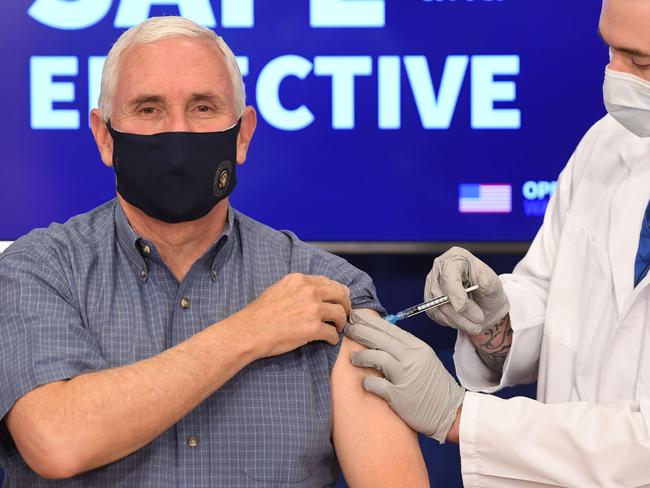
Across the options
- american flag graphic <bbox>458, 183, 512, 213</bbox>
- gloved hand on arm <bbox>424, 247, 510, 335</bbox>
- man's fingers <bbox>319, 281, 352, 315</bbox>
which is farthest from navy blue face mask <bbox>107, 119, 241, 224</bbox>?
american flag graphic <bbox>458, 183, 512, 213</bbox>

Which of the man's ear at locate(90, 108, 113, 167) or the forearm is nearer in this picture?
the forearm

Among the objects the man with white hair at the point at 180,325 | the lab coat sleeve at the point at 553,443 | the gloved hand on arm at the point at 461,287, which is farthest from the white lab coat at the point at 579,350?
the man with white hair at the point at 180,325

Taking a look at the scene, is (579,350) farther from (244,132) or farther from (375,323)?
(244,132)

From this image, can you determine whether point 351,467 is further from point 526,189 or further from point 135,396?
point 526,189

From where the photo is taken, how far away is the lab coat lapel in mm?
2043

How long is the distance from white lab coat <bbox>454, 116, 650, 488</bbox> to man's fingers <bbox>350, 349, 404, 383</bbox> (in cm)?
19

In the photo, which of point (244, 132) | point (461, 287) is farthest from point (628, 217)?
point (244, 132)

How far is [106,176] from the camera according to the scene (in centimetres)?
282

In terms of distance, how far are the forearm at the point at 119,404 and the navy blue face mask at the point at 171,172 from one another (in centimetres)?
27

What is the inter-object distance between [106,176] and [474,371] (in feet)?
→ 3.95

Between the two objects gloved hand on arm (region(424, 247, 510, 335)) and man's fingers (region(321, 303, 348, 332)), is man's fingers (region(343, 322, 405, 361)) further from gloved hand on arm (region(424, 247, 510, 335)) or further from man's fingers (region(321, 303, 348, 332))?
gloved hand on arm (region(424, 247, 510, 335))

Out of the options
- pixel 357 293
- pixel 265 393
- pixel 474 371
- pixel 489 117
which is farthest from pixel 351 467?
pixel 489 117

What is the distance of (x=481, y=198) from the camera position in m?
2.82

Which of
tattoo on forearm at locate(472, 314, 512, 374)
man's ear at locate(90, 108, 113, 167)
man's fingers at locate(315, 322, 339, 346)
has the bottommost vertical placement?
tattoo on forearm at locate(472, 314, 512, 374)
